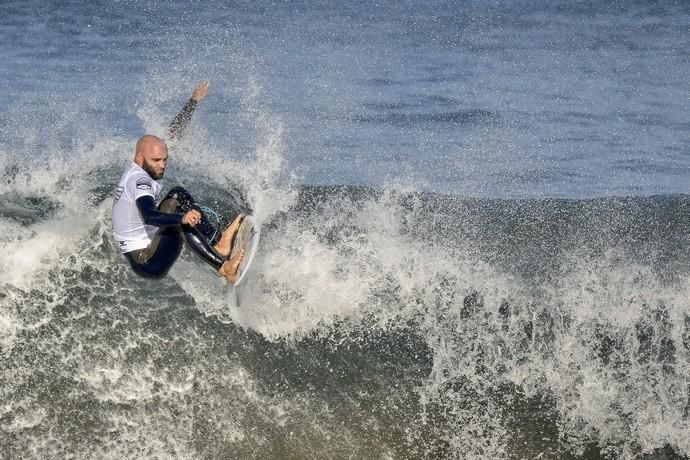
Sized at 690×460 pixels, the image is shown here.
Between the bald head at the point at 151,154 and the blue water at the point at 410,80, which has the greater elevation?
the bald head at the point at 151,154

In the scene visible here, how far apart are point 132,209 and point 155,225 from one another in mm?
447

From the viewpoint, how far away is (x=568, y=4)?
35.4m

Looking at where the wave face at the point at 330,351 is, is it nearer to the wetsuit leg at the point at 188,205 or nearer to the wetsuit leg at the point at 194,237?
the wetsuit leg at the point at 188,205

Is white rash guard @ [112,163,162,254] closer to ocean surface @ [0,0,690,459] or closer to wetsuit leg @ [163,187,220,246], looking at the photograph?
wetsuit leg @ [163,187,220,246]

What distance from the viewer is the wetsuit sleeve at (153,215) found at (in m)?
6.67

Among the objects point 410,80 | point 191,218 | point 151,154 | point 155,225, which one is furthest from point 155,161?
point 410,80

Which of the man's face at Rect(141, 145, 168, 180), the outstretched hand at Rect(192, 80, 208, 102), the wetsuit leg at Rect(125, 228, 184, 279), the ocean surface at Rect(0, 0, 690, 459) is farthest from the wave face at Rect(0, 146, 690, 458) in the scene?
the man's face at Rect(141, 145, 168, 180)

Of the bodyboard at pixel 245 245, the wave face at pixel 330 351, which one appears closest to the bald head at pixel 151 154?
the bodyboard at pixel 245 245

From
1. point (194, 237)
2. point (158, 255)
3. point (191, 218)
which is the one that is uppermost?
point (191, 218)

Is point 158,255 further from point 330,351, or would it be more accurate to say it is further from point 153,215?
point 330,351

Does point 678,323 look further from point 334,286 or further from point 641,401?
point 334,286

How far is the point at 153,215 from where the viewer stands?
22.1ft

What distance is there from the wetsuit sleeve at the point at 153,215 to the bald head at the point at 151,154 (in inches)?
9.9

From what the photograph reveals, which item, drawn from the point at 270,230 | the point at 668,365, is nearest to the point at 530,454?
the point at 668,365
